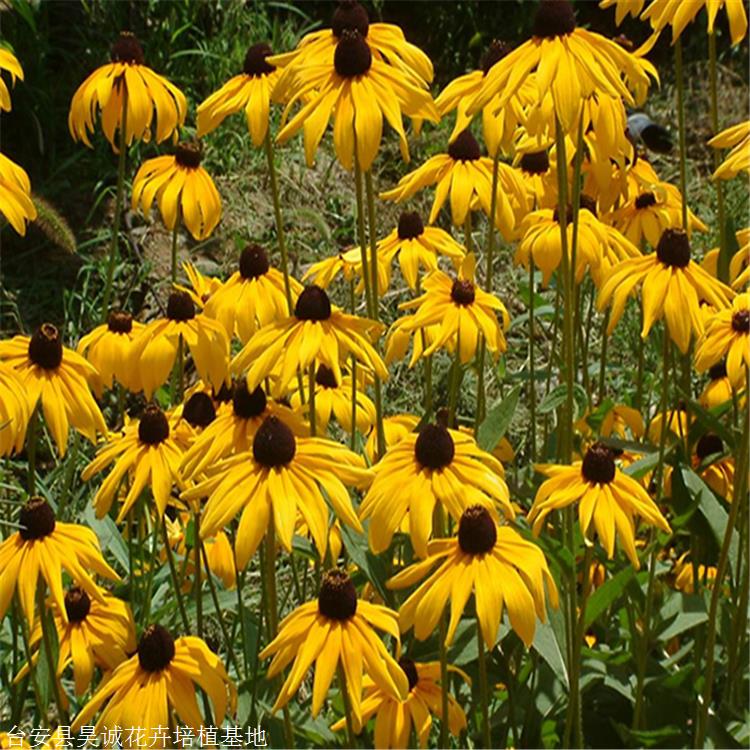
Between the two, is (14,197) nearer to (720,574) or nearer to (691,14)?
(691,14)

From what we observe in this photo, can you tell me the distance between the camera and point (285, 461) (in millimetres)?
1638

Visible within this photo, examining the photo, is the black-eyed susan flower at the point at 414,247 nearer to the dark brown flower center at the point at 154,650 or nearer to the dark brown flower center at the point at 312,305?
the dark brown flower center at the point at 312,305

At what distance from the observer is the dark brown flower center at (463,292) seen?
7.27 ft

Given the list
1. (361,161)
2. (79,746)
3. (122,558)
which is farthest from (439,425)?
(122,558)

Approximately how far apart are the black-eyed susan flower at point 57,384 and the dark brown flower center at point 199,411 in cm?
13

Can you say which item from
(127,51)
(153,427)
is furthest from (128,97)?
(153,427)

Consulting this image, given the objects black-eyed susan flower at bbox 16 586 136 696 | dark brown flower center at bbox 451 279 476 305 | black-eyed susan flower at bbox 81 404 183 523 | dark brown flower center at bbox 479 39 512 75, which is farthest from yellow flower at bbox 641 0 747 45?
black-eyed susan flower at bbox 16 586 136 696

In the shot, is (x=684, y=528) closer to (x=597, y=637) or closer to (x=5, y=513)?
(x=597, y=637)

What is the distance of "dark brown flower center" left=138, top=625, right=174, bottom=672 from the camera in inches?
65.8

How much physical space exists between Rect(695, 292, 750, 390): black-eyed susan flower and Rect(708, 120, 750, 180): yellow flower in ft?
0.61

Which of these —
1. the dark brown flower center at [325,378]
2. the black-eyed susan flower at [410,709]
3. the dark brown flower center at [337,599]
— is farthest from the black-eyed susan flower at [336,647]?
the dark brown flower center at [325,378]

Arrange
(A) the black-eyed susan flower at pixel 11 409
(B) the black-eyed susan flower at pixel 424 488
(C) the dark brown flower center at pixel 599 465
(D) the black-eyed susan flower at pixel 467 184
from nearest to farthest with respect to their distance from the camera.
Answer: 1. (B) the black-eyed susan flower at pixel 424 488
2. (C) the dark brown flower center at pixel 599 465
3. (A) the black-eyed susan flower at pixel 11 409
4. (D) the black-eyed susan flower at pixel 467 184

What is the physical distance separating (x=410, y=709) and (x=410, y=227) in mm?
966

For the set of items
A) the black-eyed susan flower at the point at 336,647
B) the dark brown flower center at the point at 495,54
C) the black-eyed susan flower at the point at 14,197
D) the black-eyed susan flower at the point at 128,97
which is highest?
the dark brown flower center at the point at 495,54
